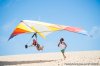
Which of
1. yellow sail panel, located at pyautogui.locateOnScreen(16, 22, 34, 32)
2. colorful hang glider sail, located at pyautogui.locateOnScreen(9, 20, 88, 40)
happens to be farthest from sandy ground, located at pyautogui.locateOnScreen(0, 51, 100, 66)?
yellow sail panel, located at pyautogui.locateOnScreen(16, 22, 34, 32)

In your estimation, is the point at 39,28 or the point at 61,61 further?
the point at 39,28

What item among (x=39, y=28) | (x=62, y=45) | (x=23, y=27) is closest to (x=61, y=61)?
(x=62, y=45)

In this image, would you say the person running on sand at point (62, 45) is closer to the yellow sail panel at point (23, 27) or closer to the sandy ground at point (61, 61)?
the sandy ground at point (61, 61)

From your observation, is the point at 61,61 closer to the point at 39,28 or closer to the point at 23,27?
the point at 39,28

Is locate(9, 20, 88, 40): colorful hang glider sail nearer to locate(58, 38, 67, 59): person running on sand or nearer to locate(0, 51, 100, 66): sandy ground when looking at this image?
locate(58, 38, 67, 59): person running on sand

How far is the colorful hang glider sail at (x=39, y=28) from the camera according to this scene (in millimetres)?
17780

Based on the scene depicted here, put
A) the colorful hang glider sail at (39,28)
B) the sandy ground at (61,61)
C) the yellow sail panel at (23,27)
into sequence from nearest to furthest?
the sandy ground at (61,61) < the colorful hang glider sail at (39,28) < the yellow sail panel at (23,27)

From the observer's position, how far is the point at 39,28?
18109mm

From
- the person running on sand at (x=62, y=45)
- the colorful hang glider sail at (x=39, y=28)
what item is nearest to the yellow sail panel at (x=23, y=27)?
the colorful hang glider sail at (x=39, y=28)

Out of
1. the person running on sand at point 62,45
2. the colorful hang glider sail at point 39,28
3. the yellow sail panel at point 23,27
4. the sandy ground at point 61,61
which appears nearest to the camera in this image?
the sandy ground at point 61,61

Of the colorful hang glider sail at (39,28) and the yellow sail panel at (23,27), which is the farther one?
the yellow sail panel at (23,27)

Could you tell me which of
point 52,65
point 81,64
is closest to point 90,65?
point 81,64

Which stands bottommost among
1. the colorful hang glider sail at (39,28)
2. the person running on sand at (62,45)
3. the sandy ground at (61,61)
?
the sandy ground at (61,61)

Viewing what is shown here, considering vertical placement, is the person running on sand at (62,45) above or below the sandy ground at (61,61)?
above
